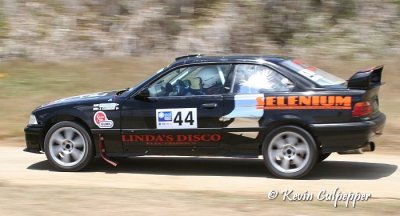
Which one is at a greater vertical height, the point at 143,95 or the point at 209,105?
the point at 143,95

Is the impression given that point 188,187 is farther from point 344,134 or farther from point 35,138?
point 35,138

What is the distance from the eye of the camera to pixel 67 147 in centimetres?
880

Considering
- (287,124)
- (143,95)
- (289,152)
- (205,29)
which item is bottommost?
(289,152)

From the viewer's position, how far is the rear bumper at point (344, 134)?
Result: 7727 millimetres

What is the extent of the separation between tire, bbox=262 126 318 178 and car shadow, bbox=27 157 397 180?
0.28 metres

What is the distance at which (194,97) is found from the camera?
8266 mm

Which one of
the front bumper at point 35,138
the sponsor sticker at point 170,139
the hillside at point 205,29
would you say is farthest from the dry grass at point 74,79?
the sponsor sticker at point 170,139

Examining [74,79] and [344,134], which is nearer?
[344,134]

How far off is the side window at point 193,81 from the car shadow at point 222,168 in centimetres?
118

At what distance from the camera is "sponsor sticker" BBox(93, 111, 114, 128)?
8570 mm

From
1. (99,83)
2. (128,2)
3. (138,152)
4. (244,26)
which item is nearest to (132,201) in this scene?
(138,152)

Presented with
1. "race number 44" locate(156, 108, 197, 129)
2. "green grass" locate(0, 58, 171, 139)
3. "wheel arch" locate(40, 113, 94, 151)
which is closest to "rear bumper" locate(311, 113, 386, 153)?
"race number 44" locate(156, 108, 197, 129)

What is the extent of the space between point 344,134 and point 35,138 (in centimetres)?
429

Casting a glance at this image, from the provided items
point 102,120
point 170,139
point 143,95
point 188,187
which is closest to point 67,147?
point 102,120
